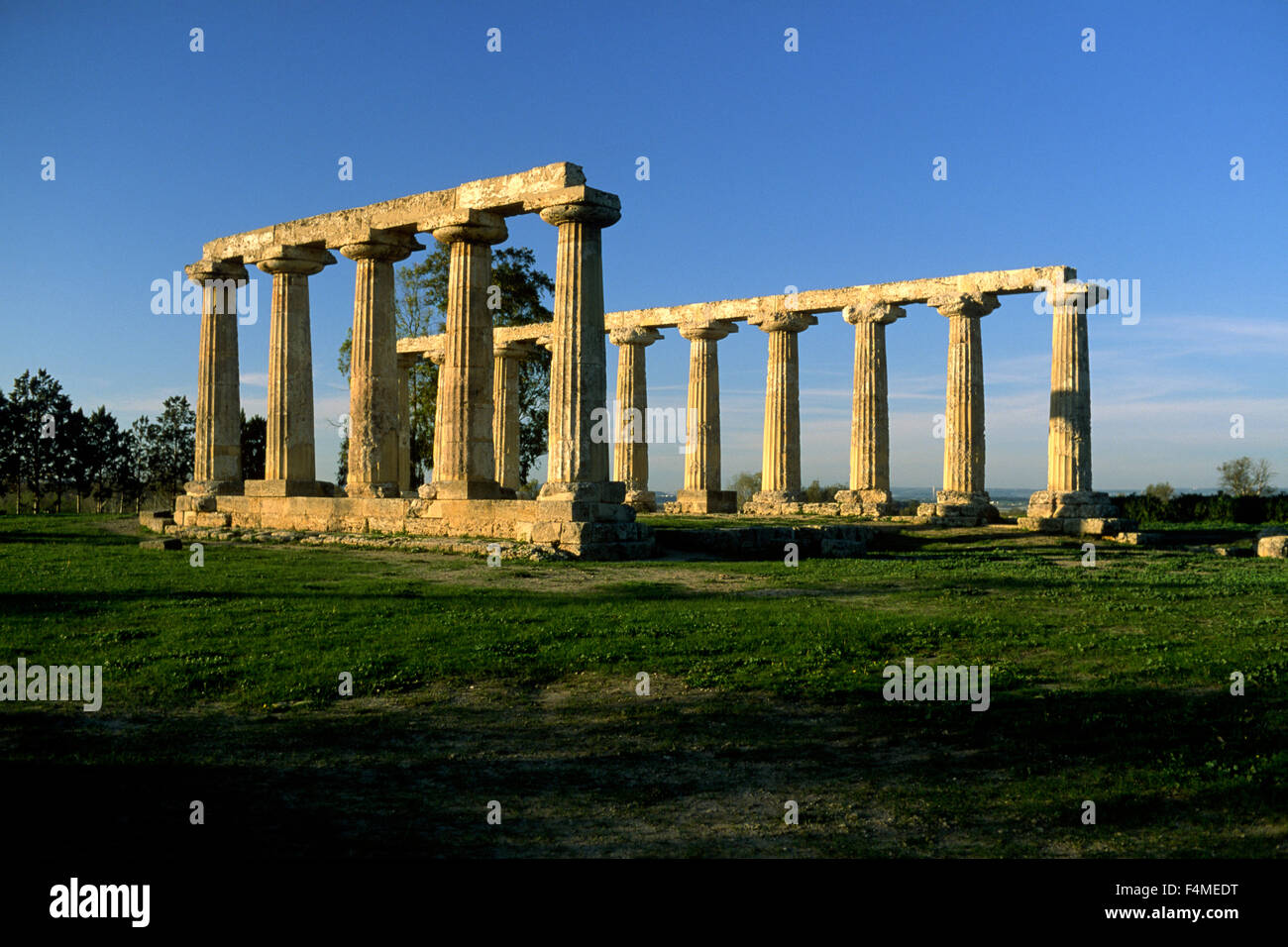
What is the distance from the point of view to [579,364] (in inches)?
974

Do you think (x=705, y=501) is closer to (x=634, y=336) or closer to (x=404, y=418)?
(x=634, y=336)

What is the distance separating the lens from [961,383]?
3953 cm

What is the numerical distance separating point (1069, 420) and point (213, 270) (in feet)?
101

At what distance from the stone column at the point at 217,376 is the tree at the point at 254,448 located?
1044 inches

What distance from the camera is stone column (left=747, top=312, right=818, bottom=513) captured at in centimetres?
4366

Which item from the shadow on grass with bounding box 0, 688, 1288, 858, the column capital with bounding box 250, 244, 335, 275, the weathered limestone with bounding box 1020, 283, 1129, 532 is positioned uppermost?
the column capital with bounding box 250, 244, 335, 275

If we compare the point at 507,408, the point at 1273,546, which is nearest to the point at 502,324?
the point at 507,408

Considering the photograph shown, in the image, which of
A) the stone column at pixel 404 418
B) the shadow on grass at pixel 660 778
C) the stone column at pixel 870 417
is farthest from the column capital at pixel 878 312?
the shadow on grass at pixel 660 778

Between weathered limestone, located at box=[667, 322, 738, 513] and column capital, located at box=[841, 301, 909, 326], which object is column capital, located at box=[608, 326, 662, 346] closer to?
weathered limestone, located at box=[667, 322, 738, 513]

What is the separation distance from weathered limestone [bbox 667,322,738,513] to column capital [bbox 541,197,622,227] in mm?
20756

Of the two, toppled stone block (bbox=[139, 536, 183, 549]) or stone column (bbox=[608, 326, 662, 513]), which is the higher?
stone column (bbox=[608, 326, 662, 513])

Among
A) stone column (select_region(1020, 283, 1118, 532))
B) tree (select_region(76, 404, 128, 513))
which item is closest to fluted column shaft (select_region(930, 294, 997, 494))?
stone column (select_region(1020, 283, 1118, 532))
